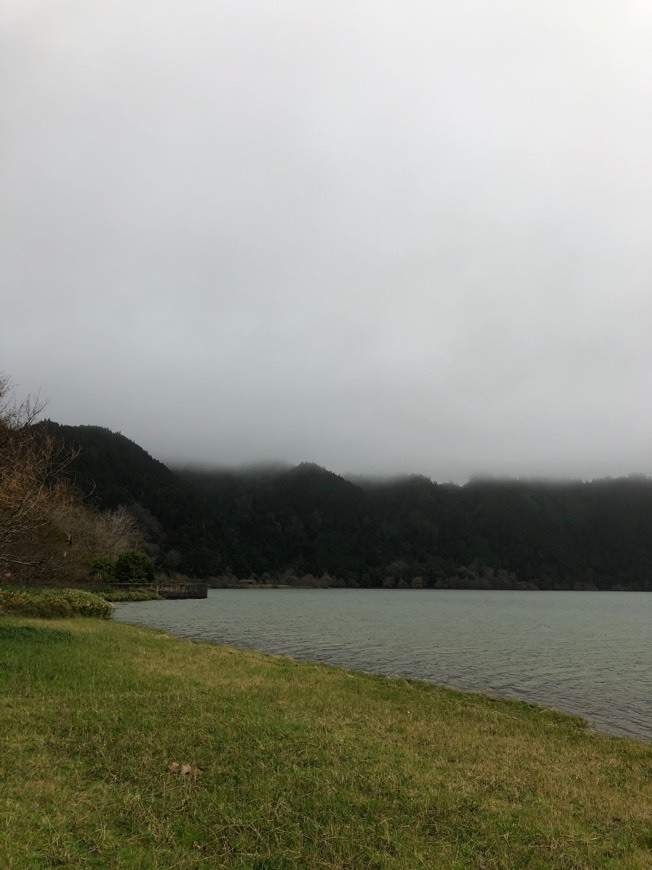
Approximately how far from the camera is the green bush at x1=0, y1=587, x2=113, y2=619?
3441 centimetres

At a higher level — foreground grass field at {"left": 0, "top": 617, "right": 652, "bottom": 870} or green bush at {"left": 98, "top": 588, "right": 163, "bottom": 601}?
foreground grass field at {"left": 0, "top": 617, "right": 652, "bottom": 870}

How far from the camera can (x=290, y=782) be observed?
870 centimetres

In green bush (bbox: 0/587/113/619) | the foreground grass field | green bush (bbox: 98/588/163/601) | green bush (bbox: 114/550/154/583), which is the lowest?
green bush (bbox: 98/588/163/601)

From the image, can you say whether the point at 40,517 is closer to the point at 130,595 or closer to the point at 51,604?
the point at 51,604

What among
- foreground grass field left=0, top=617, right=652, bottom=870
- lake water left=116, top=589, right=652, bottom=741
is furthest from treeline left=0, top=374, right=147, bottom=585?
lake water left=116, top=589, right=652, bottom=741

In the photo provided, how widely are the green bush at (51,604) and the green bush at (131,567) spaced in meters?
49.5

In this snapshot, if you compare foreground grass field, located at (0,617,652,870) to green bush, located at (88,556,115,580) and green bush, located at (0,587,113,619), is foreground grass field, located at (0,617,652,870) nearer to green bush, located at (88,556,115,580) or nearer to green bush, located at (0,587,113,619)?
green bush, located at (0,587,113,619)

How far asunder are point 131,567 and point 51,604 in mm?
55432

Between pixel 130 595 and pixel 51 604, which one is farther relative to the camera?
pixel 130 595

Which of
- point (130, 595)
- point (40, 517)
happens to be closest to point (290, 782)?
point (40, 517)

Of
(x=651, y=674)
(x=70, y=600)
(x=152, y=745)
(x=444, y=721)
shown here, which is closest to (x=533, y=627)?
(x=651, y=674)

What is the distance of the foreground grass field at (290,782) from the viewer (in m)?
6.81

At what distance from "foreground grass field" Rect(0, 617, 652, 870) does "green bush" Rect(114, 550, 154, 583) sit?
76.7 meters

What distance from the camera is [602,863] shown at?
707 centimetres
